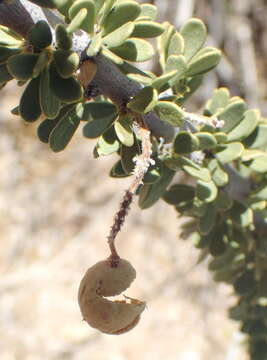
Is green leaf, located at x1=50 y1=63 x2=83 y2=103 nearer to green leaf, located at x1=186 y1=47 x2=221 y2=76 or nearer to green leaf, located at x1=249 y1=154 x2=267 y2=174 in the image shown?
green leaf, located at x1=186 y1=47 x2=221 y2=76

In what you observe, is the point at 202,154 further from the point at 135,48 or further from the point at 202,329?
the point at 202,329

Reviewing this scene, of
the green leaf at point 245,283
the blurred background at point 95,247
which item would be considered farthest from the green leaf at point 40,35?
the blurred background at point 95,247

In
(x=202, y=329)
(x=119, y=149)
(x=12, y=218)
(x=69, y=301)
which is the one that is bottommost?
(x=119, y=149)

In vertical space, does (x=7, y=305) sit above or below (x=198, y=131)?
above

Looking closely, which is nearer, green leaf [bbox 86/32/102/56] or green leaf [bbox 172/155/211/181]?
green leaf [bbox 86/32/102/56]

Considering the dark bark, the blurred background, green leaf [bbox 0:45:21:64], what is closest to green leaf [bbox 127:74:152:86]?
the dark bark

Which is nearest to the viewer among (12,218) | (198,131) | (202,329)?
(198,131)

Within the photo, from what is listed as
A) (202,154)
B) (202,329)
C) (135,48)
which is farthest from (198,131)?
(202,329)
